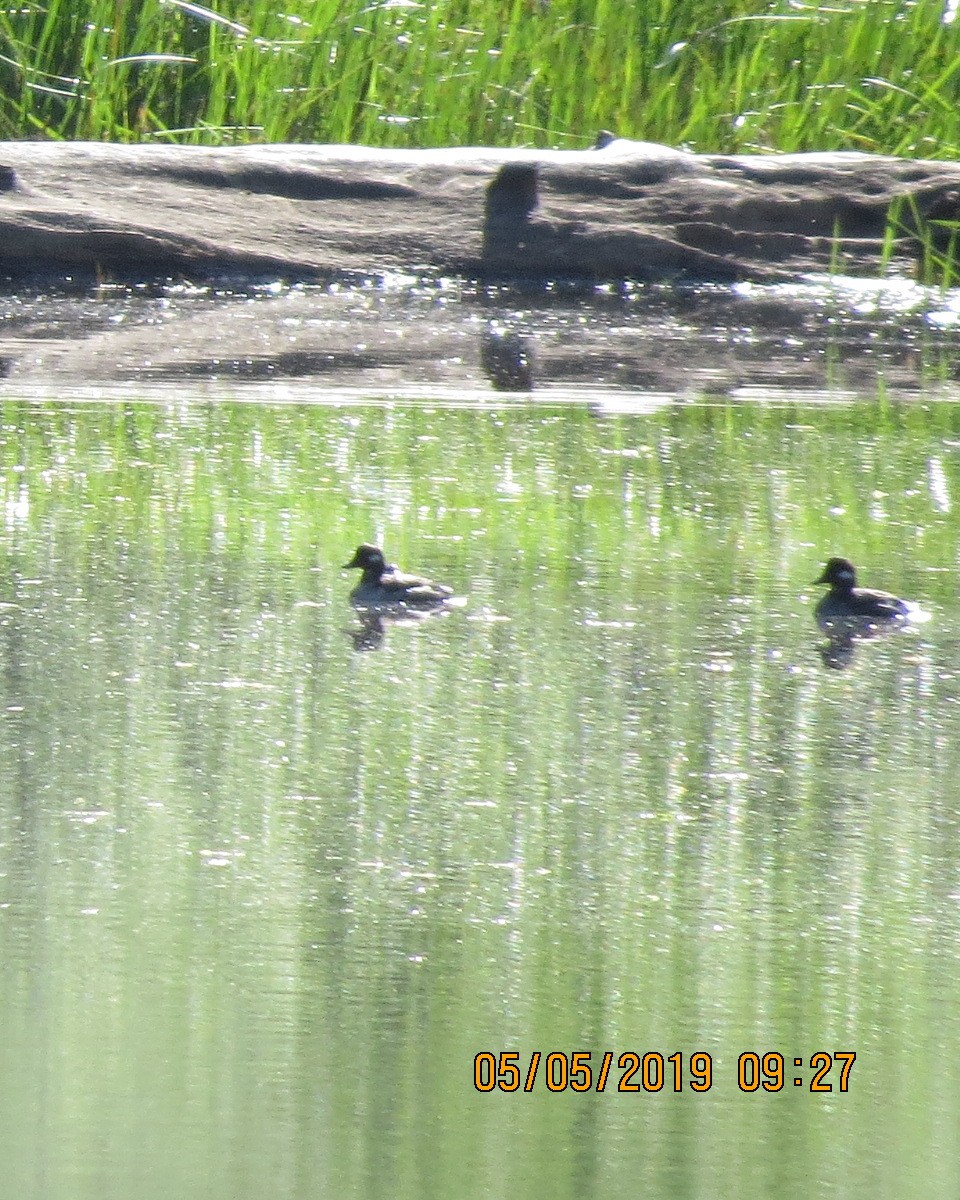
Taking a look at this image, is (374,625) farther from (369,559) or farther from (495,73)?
(495,73)

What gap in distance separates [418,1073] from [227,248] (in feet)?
21.7

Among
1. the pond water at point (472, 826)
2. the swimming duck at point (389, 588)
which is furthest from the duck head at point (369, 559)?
the pond water at point (472, 826)

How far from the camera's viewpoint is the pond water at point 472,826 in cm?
209

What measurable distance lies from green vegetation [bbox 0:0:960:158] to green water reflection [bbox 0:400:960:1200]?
5062 mm

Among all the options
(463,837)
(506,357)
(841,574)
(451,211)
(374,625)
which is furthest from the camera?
(451,211)

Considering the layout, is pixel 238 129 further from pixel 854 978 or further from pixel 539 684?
pixel 854 978

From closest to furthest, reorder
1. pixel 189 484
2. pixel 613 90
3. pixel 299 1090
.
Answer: pixel 299 1090 < pixel 189 484 < pixel 613 90

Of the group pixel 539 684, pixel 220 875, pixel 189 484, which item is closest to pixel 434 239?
pixel 189 484

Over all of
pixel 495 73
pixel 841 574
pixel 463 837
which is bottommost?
pixel 463 837

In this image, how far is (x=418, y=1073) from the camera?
2.18 meters

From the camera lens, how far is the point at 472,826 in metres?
2.89

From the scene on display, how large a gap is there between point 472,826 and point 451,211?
6.13 metres
